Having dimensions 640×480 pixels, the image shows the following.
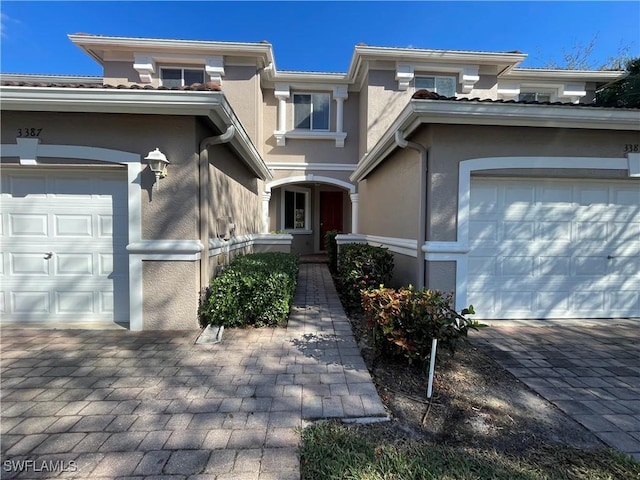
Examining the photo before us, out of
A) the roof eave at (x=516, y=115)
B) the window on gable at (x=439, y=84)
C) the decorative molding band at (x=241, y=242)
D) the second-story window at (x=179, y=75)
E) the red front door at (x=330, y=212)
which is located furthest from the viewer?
the red front door at (x=330, y=212)

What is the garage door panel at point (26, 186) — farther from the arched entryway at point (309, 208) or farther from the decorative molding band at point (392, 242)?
the arched entryway at point (309, 208)

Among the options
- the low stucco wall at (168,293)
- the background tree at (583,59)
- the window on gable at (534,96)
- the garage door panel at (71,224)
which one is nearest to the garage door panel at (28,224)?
the garage door panel at (71,224)

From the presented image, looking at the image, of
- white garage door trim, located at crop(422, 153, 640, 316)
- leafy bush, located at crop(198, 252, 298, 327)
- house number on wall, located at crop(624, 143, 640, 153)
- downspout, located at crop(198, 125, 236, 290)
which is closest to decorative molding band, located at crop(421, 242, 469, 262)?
white garage door trim, located at crop(422, 153, 640, 316)

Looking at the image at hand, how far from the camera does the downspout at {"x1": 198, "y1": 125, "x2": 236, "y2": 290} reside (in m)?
4.46

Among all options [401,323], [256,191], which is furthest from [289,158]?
[401,323]

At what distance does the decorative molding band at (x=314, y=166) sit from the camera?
10750 millimetres

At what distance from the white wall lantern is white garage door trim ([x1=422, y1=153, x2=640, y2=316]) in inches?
153

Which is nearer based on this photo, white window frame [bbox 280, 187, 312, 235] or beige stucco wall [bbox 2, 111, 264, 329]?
beige stucco wall [bbox 2, 111, 264, 329]

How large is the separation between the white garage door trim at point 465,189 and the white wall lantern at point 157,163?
3.89 m

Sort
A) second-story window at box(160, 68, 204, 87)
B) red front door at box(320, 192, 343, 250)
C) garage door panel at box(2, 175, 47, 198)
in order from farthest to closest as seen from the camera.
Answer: red front door at box(320, 192, 343, 250) < second-story window at box(160, 68, 204, 87) < garage door panel at box(2, 175, 47, 198)

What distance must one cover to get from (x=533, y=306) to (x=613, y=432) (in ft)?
9.41

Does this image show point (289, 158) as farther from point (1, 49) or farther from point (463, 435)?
point (463, 435)

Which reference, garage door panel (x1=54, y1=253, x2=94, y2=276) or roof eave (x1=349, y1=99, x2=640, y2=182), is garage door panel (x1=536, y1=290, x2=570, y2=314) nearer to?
roof eave (x1=349, y1=99, x2=640, y2=182)

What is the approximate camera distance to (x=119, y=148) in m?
4.26
